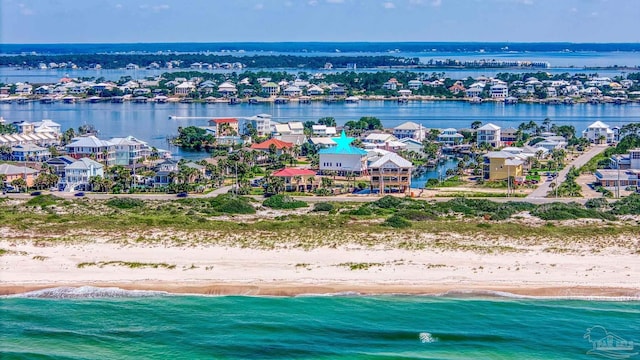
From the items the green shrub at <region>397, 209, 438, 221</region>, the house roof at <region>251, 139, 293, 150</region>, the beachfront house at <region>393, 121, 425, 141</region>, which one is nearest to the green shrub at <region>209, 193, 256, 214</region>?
the green shrub at <region>397, 209, 438, 221</region>

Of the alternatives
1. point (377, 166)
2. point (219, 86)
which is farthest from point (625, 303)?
point (219, 86)

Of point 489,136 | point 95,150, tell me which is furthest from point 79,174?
point 489,136

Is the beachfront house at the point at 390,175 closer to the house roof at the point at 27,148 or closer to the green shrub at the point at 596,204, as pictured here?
the green shrub at the point at 596,204

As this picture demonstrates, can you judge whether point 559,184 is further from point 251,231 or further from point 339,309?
point 339,309

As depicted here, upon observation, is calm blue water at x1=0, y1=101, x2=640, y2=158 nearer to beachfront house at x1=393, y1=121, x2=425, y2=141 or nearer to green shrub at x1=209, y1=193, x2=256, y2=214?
beachfront house at x1=393, y1=121, x2=425, y2=141

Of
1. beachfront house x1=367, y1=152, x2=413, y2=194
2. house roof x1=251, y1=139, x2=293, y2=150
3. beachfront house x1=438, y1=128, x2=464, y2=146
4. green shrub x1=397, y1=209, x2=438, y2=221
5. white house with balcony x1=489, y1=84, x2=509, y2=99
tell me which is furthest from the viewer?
white house with balcony x1=489, y1=84, x2=509, y2=99

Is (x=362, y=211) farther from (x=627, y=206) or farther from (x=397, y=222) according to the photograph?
(x=627, y=206)

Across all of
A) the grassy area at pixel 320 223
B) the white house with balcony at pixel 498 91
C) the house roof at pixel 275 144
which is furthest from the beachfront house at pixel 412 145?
the white house with balcony at pixel 498 91
